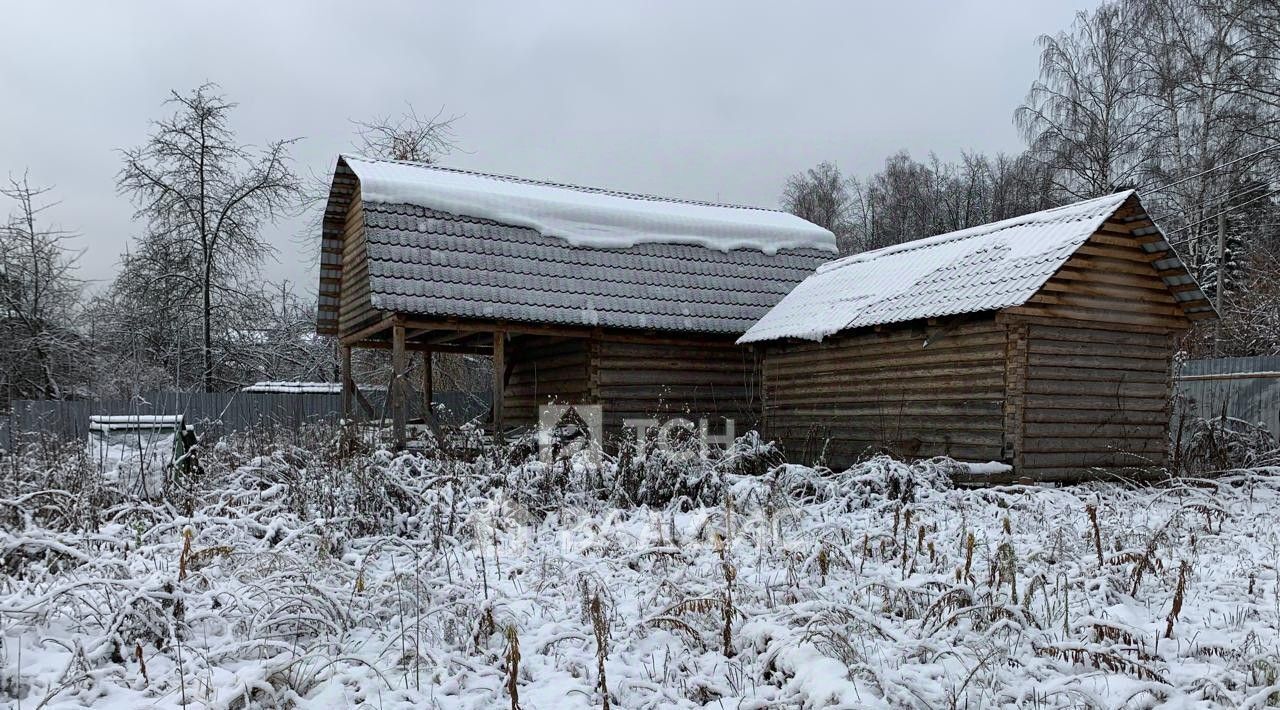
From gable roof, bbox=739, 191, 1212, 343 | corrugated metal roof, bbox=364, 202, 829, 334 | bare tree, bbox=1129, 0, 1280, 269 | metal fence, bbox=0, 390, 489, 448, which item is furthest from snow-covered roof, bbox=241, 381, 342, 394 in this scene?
bare tree, bbox=1129, 0, 1280, 269

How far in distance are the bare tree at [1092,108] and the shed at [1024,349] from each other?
45.5 feet

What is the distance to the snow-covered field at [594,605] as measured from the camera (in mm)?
3668

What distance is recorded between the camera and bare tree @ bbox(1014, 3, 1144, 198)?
24016mm

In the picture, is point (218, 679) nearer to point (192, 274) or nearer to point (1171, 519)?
point (1171, 519)

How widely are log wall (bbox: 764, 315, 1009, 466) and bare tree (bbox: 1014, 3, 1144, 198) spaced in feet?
47.9

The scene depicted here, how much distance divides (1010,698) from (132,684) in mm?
3739

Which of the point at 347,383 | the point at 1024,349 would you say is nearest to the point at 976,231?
the point at 1024,349

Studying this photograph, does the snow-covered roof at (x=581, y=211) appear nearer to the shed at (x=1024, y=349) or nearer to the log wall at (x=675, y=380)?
the log wall at (x=675, y=380)

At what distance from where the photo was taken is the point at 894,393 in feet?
38.8

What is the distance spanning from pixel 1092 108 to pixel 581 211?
1806 cm

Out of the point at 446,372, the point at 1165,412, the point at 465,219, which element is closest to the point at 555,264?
the point at 465,219

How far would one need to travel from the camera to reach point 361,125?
2642cm

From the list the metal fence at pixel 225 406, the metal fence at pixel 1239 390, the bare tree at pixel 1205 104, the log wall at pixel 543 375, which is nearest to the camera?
the log wall at pixel 543 375

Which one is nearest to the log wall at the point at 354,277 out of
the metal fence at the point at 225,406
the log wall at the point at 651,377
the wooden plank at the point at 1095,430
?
the metal fence at the point at 225,406
